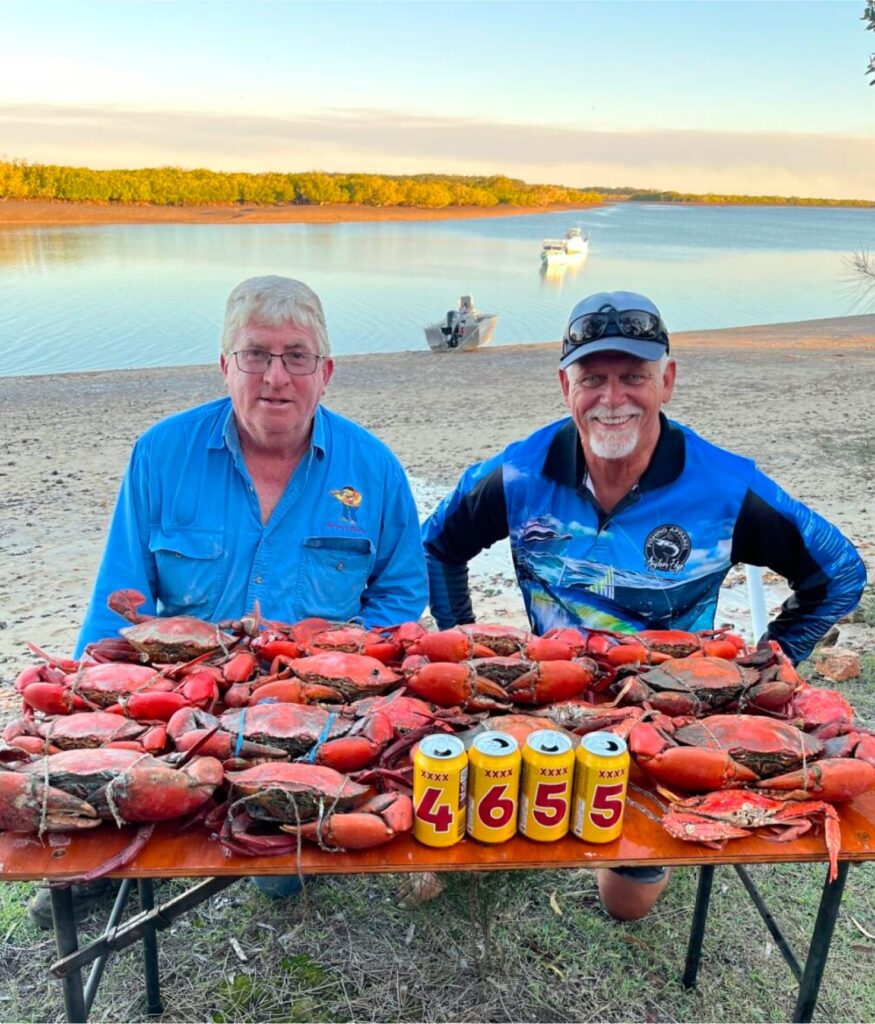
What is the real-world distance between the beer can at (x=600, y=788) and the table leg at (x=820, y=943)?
697 millimetres

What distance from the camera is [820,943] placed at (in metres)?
2.43

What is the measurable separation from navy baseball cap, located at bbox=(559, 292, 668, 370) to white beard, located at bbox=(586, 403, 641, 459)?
24 centimetres

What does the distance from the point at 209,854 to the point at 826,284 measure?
49371mm

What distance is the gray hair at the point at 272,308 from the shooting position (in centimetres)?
329

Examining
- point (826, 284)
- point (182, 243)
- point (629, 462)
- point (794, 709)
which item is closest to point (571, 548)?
point (629, 462)

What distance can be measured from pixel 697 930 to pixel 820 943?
0.76 meters

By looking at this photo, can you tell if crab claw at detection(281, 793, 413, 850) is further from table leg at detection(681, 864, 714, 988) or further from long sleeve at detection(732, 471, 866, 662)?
long sleeve at detection(732, 471, 866, 662)

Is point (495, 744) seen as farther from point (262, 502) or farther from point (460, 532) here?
Result: point (460, 532)

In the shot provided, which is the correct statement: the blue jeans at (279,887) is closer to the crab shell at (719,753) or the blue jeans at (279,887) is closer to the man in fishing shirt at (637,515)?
the man in fishing shirt at (637,515)

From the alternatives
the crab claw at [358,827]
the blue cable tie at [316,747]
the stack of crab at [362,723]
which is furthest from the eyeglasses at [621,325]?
the crab claw at [358,827]

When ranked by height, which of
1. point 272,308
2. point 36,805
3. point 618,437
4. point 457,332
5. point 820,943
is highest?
point 272,308

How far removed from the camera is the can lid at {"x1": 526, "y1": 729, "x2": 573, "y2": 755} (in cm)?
200

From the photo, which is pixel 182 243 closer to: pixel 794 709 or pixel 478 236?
pixel 478 236

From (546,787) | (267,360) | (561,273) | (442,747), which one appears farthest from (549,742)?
(561,273)
